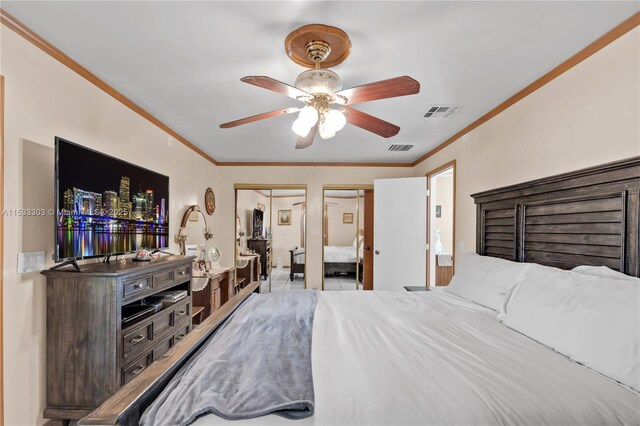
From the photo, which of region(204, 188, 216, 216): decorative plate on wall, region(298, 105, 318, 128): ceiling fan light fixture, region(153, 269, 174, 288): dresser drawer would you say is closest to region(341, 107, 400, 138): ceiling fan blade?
region(298, 105, 318, 128): ceiling fan light fixture

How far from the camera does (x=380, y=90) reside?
5.50ft

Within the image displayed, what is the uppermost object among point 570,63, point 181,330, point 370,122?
point 570,63

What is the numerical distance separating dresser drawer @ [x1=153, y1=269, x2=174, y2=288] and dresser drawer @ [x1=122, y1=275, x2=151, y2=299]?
90mm

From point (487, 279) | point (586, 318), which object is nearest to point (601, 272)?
point (586, 318)

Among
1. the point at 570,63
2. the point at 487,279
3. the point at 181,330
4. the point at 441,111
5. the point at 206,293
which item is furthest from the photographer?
the point at 206,293

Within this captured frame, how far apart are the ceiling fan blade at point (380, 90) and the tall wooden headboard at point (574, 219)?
4.03 ft

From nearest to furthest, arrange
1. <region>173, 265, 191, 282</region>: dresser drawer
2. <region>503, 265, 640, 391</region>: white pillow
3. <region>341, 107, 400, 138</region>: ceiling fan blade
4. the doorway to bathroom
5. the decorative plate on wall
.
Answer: <region>503, 265, 640, 391</region>: white pillow → <region>341, 107, 400, 138</region>: ceiling fan blade → <region>173, 265, 191, 282</region>: dresser drawer → the doorway to bathroom → the decorative plate on wall

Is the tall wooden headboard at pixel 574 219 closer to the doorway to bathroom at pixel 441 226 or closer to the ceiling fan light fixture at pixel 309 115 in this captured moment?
the doorway to bathroom at pixel 441 226

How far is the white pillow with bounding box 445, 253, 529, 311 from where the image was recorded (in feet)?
6.57

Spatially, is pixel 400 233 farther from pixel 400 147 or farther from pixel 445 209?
pixel 445 209

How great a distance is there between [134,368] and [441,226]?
5734 mm

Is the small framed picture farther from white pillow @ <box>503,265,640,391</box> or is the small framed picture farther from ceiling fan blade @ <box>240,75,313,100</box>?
white pillow @ <box>503,265,640,391</box>

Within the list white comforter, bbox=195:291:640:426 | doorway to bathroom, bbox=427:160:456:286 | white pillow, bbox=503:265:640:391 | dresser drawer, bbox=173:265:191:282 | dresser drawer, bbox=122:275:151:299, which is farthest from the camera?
doorway to bathroom, bbox=427:160:456:286

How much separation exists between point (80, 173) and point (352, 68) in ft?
6.55
